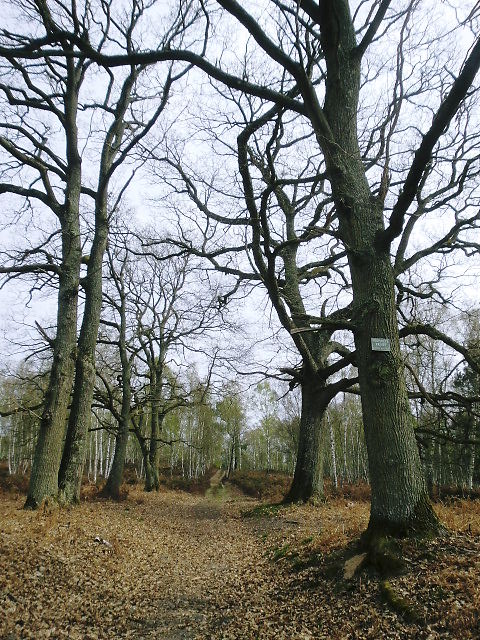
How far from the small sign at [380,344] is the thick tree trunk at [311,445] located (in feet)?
21.0

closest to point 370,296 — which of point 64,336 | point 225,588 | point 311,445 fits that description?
point 225,588

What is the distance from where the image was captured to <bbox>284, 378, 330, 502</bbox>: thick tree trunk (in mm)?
11383

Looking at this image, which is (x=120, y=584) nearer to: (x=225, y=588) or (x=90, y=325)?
(x=225, y=588)

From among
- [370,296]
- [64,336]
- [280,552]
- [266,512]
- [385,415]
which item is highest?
[64,336]

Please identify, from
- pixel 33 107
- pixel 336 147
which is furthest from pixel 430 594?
pixel 33 107

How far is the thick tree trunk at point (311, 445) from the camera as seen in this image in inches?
448

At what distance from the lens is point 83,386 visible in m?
10.5

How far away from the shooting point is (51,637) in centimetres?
379

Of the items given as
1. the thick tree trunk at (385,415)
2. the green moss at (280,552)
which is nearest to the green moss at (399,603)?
the thick tree trunk at (385,415)

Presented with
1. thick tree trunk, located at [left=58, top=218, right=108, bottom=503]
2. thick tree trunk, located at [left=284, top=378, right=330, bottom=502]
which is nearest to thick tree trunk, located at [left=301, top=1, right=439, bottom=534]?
thick tree trunk, located at [left=284, top=378, right=330, bottom=502]

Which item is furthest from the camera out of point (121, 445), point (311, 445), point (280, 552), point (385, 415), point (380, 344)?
point (121, 445)

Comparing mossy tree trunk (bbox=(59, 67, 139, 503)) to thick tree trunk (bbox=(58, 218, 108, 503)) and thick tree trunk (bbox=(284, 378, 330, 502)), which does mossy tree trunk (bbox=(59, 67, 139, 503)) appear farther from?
thick tree trunk (bbox=(284, 378, 330, 502))

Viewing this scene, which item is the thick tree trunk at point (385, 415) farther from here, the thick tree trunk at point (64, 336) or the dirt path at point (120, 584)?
the thick tree trunk at point (64, 336)

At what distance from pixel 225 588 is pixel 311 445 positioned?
21.0ft
